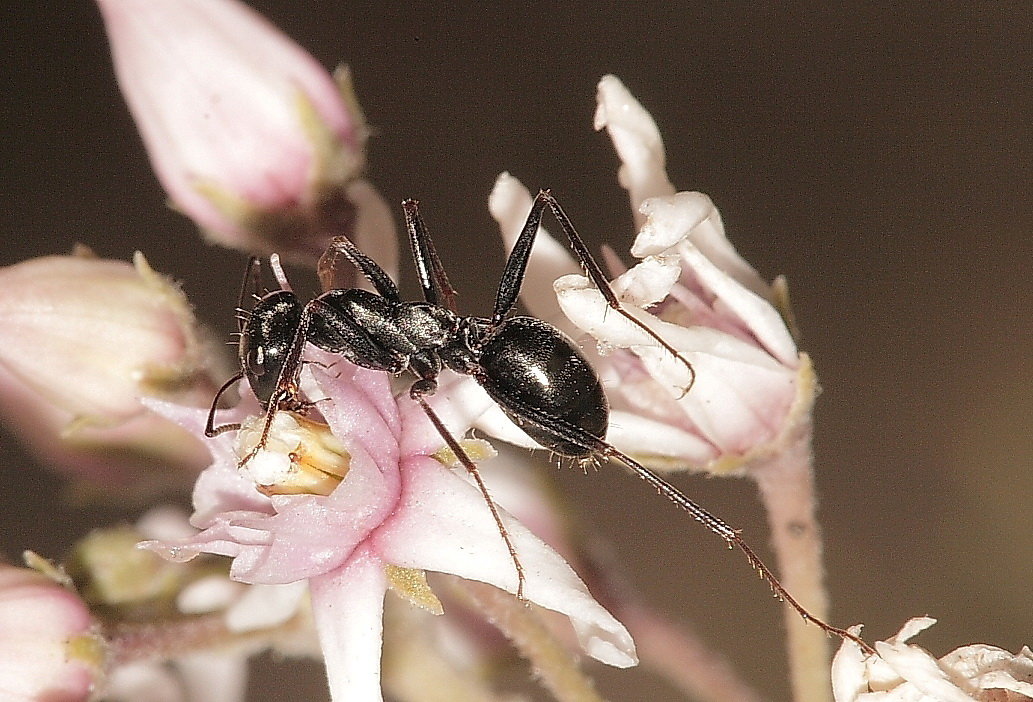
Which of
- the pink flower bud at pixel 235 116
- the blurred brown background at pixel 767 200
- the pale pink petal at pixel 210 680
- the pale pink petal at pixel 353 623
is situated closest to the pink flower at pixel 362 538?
the pale pink petal at pixel 353 623

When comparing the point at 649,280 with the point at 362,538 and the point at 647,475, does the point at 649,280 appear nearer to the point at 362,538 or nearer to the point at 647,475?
the point at 647,475

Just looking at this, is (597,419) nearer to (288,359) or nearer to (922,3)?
(288,359)

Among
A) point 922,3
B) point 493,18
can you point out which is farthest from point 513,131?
point 922,3

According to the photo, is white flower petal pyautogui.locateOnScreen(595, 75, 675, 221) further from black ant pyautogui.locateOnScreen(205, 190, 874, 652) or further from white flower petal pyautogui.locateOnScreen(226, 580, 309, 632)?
white flower petal pyautogui.locateOnScreen(226, 580, 309, 632)

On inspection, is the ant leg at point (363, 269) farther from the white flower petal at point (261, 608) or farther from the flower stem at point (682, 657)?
the flower stem at point (682, 657)

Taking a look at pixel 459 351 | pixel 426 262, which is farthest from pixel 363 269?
pixel 459 351
